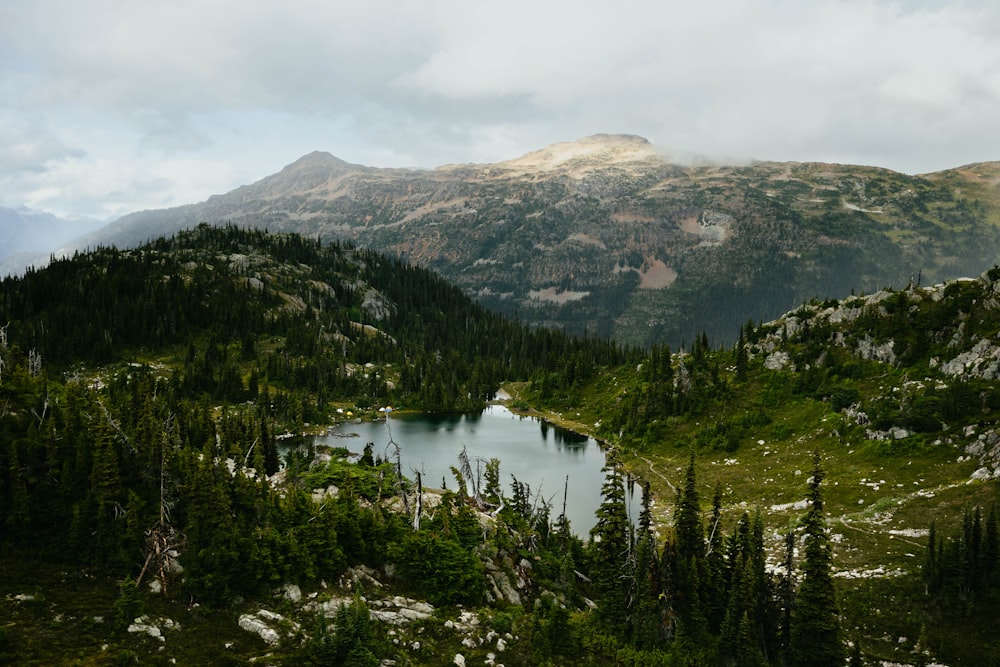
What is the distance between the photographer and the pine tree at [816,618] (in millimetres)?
37188

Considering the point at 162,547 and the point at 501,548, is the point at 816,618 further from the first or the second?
the point at 162,547

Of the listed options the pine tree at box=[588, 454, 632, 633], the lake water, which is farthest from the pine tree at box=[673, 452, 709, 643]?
the lake water

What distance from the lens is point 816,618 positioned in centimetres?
3766

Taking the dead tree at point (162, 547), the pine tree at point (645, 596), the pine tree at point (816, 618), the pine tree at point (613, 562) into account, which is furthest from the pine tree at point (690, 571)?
the dead tree at point (162, 547)

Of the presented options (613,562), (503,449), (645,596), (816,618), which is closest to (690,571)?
(645,596)

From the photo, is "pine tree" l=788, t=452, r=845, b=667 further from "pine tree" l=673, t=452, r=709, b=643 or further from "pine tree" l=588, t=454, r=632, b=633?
"pine tree" l=588, t=454, r=632, b=633

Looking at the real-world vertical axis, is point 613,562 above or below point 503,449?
above

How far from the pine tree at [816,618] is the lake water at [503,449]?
31.7m

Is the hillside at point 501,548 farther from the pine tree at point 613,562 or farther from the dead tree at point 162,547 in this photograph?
the pine tree at point 613,562

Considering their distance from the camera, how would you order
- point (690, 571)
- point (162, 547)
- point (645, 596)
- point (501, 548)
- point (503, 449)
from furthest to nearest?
point (503, 449) < point (501, 548) < point (690, 571) < point (645, 596) < point (162, 547)

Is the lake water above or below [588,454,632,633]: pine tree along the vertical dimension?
below

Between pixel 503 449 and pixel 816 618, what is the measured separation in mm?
81715

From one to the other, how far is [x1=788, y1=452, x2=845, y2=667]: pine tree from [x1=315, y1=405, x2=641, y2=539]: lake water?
104 feet

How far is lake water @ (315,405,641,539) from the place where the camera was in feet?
278
